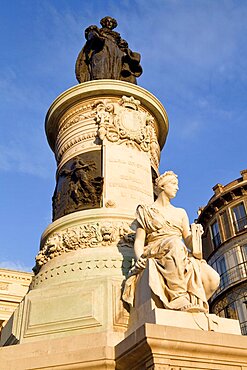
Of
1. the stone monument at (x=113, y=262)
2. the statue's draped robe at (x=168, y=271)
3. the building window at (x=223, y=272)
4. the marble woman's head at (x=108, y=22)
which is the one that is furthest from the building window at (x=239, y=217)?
the statue's draped robe at (x=168, y=271)

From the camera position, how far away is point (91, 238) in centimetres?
903

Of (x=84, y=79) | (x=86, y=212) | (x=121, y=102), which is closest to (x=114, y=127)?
→ (x=121, y=102)

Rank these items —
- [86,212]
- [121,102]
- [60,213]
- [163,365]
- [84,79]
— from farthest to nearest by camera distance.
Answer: [84,79] < [121,102] < [60,213] < [86,212] < [163,365]

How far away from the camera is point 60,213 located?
10.1 metres

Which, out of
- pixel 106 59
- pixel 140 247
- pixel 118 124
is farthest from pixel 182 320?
pixel 106 59

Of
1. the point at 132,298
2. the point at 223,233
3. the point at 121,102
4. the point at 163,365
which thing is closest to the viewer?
the point at 163,365

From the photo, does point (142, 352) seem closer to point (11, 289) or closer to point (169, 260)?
point (169, 260)

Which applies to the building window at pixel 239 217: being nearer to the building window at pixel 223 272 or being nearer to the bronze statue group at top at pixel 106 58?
the building window at pixel 223 272

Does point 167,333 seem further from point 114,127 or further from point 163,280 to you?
point 114,127

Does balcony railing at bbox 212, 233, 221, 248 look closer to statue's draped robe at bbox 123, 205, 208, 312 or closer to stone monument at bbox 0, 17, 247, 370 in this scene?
stone monument at bbox 0, 17, 247, 370

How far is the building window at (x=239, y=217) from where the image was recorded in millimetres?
29583

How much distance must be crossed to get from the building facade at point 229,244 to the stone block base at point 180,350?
19.4 m

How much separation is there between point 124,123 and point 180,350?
5901 mm

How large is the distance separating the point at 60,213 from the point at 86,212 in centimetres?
90
